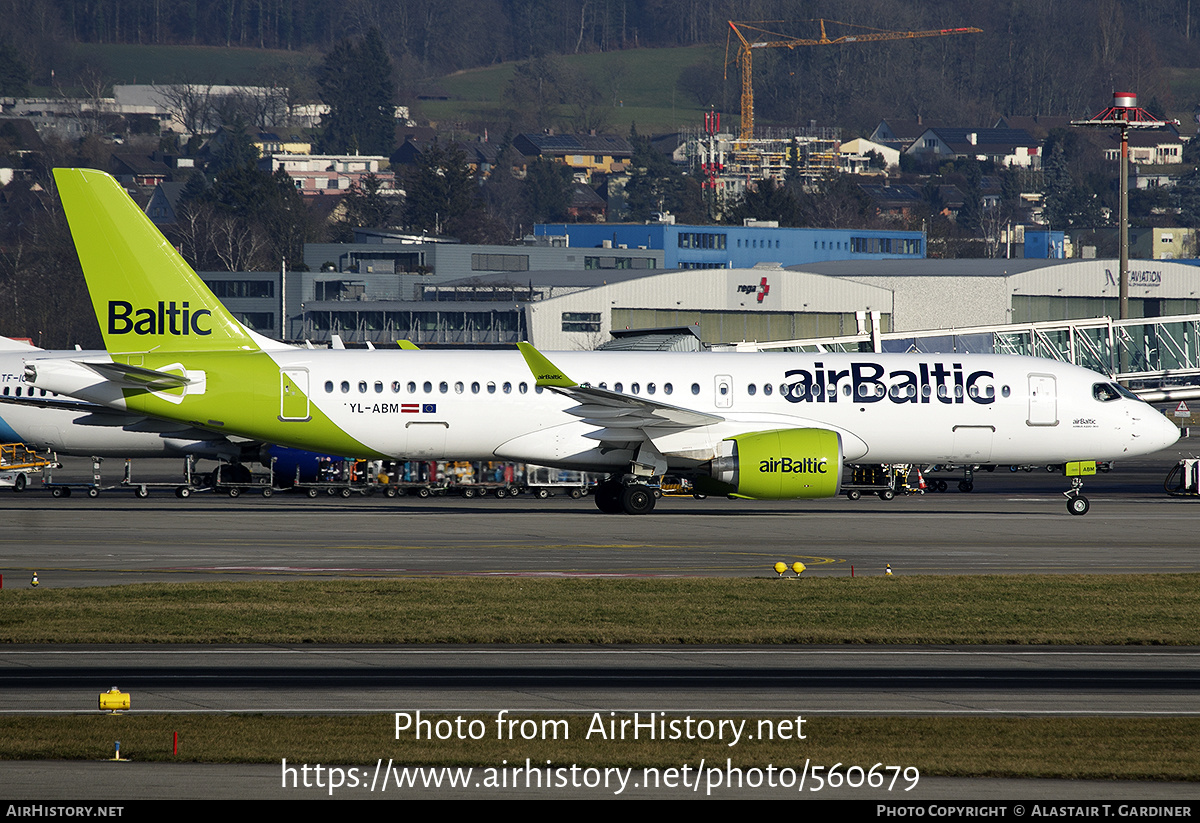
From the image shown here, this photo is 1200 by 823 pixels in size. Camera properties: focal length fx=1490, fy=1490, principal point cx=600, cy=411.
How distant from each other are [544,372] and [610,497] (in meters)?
4.61

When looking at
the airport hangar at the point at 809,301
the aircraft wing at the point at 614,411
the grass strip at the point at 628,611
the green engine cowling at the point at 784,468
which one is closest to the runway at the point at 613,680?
the grass strip at the point at 628,611

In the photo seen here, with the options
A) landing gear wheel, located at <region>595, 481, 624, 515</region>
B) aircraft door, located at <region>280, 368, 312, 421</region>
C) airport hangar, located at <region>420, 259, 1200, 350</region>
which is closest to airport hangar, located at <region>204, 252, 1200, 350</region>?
airport hangar, located at <region>420, 259, 1200, 350</region>

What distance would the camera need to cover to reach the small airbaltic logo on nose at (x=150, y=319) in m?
38.1

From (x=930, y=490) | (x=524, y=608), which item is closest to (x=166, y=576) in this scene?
(x=524, y=608)

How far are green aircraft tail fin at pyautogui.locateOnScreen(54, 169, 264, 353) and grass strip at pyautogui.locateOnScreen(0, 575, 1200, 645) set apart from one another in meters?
13.8

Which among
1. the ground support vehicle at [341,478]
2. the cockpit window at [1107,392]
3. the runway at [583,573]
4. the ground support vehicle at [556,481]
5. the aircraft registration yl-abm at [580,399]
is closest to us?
the runway at [583,573]

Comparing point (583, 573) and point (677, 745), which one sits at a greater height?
point (677, 745)

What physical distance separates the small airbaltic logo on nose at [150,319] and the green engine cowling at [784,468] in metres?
14.2

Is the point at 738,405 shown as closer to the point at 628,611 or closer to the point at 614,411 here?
the point at 614,411

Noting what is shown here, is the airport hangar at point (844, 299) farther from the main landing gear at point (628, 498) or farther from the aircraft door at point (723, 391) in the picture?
the aircraft door at point (723, 391)

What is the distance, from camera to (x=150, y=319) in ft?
125

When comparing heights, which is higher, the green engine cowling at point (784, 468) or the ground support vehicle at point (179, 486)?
the green engine cowling at point (784, 468)

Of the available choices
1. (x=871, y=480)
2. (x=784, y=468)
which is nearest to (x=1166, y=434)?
(x=871, y=480)

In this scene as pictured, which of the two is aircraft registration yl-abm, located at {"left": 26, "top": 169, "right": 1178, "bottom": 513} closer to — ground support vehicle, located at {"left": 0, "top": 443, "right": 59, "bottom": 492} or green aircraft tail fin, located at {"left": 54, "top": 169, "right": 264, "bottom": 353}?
green aircraft tail fin, located at {"left": 54, "top": 169, "right": 264, "bottom": 353}
